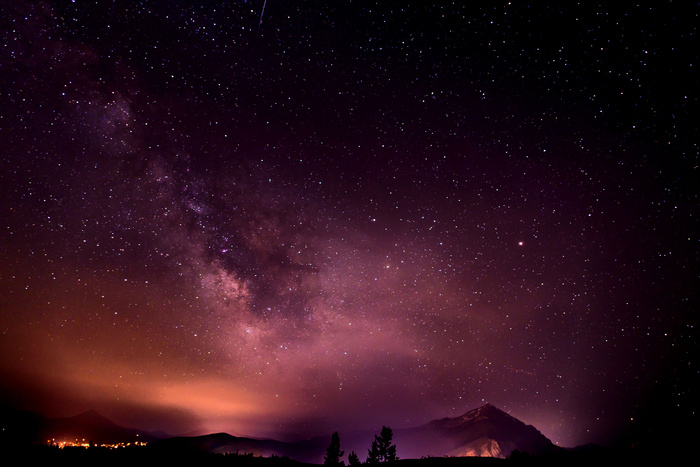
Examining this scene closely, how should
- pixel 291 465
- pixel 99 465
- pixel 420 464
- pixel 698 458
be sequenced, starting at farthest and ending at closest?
pixel 291 465, pixel 420 464, pixel 698 458, pixel 99 465

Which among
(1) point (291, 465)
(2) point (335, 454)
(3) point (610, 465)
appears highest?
(3) point (610, 465)

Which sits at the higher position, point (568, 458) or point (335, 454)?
point (568, 458)

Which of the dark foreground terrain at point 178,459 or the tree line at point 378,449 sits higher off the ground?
the dark foreground terrain at point 178,459

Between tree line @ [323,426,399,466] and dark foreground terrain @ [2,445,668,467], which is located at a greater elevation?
dark foreground terrain @ [2,445,668,467]

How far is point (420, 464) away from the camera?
20297mm

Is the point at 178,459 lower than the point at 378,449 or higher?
higher

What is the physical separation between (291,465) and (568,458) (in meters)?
15.7

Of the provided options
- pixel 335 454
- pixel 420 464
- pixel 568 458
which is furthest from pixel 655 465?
pixel 335 454

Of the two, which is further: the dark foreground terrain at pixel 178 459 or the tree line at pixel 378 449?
the tree line at pixel 378 449

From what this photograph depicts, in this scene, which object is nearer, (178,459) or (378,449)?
(178,459)

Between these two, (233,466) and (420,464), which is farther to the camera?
(420,464)

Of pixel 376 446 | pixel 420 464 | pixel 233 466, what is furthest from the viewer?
pixel 376 446

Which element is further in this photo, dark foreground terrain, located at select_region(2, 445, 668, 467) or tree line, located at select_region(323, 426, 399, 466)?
tree line, located at select_region(323, 426, 399, 466)

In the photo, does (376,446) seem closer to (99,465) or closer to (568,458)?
(568,458)
